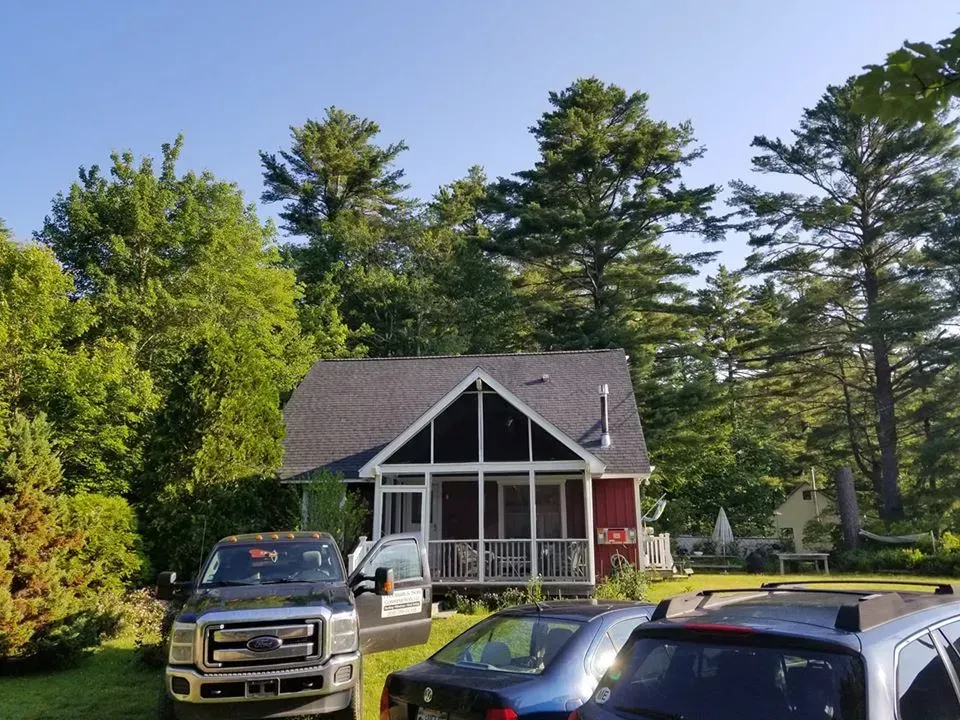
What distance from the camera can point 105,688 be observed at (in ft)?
29.5

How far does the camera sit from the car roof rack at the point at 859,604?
2910mm

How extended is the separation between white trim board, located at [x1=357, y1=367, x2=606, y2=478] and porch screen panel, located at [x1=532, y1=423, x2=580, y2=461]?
10 centimetres

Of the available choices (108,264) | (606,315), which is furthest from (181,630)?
(606,315)

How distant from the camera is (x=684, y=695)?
10.1ft

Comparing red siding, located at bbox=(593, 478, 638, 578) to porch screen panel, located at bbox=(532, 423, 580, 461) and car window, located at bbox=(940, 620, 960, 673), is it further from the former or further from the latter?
car window, located at bbox=(940, 620, 960, 673)

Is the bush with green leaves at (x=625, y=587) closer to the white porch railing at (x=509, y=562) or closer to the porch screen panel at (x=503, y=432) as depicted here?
the white porch railing at (x=509, y=562)

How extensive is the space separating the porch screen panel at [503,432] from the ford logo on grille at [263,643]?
32.1 feet

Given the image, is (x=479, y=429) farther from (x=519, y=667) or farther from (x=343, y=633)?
(x=519, y=667)

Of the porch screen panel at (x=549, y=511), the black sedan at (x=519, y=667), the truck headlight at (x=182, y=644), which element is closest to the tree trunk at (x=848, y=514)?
the porch screen panel at (x=549, y=511)

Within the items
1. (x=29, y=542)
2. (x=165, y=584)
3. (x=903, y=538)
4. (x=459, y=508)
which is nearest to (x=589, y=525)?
(x=459, y=508)

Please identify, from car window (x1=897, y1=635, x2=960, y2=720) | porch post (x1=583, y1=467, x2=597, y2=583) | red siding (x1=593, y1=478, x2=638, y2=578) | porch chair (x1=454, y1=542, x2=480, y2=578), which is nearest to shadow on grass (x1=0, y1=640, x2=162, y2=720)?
porch chair (x1=454, y1=542, x2=480, y2=578)

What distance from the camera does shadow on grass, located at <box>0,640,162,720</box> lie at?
312 inches

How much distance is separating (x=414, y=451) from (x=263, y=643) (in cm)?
958

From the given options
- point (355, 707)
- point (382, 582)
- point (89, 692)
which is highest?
point (382, 582)
